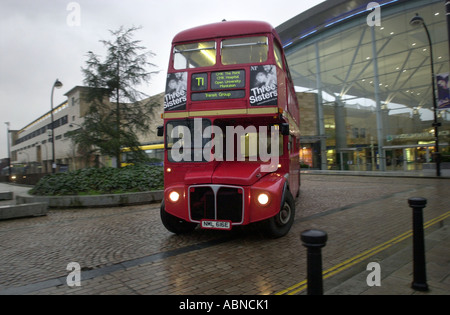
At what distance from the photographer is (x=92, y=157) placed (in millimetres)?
14617

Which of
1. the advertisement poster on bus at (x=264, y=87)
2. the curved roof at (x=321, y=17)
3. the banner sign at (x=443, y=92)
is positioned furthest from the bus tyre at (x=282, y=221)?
the curved roof at (x=321, y=17)

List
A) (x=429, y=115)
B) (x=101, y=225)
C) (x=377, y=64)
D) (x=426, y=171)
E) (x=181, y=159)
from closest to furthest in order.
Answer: (x=181, y=159) → (x=101, y=225) → (x=426, y=171) → (x=429, y=115) → (x=377, y=64)

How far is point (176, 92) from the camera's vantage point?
253 inches

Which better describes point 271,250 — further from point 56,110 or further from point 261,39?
point 56,110

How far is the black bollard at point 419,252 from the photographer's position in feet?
11.2

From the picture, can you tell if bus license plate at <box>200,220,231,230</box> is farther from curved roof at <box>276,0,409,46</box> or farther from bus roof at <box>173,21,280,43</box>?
curved roof at <box>276,0,409,46</box>

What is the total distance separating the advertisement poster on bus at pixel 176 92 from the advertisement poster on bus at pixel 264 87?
143cm

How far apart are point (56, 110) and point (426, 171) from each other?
6798cm

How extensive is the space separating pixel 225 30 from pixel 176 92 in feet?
5.64

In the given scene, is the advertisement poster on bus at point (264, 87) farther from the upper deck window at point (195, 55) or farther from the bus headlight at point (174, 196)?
the bus headlight at point (174, 196)

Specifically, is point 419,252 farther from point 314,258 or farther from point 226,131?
point 226,131

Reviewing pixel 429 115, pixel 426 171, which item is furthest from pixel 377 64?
pixel 426 171

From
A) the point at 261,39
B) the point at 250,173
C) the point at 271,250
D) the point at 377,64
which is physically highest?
the point at 377,64

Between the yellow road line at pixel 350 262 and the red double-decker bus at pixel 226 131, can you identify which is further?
the red double-decker bus at pixel 226 131
